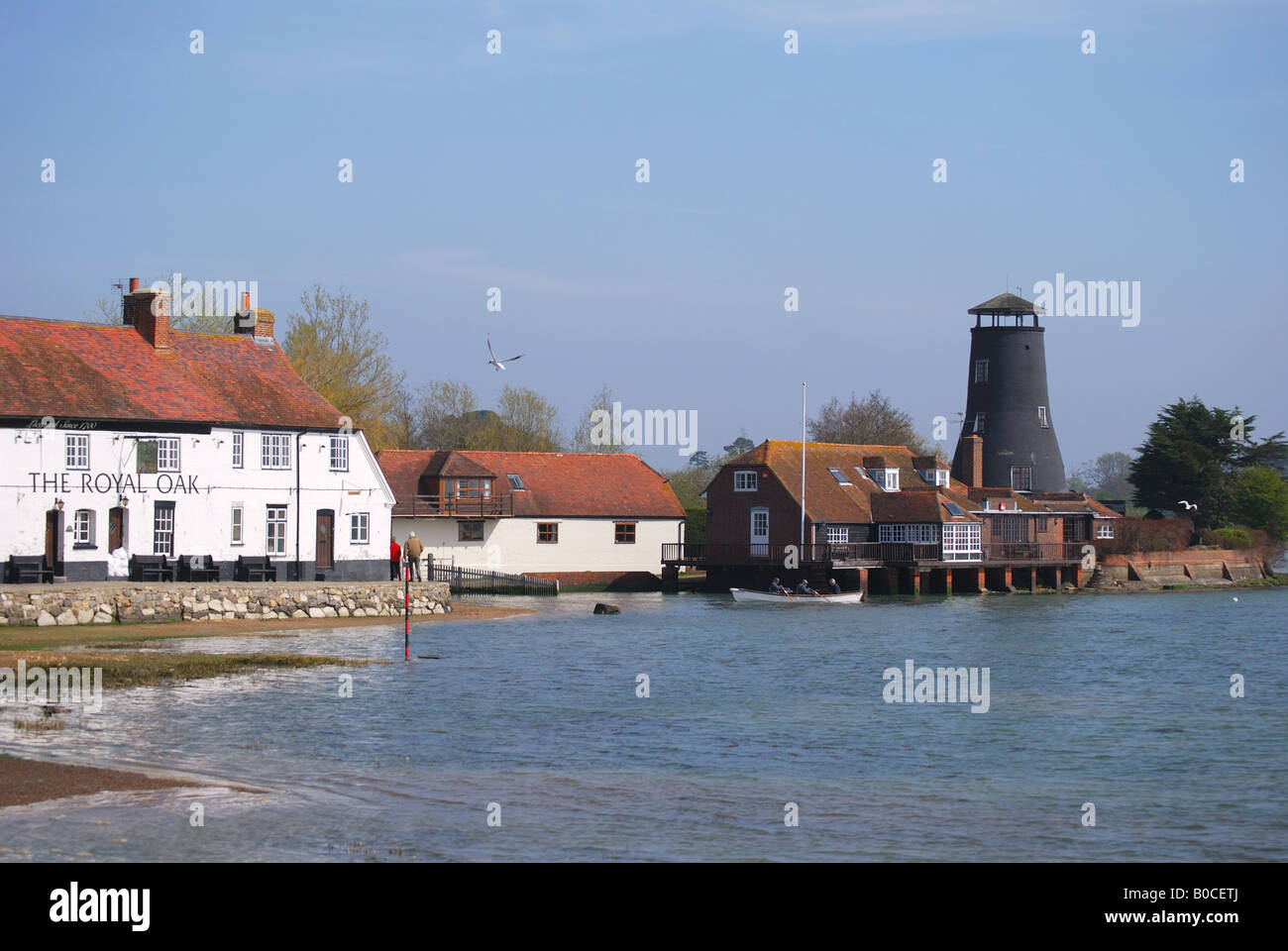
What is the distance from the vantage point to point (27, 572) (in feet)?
139

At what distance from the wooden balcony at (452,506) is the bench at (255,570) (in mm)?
18463

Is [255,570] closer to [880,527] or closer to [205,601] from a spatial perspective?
[205,601]

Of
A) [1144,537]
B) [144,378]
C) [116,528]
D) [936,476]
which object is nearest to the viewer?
[116,528]

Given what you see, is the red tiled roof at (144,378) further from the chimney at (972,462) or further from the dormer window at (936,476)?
the chimney at (972,462)

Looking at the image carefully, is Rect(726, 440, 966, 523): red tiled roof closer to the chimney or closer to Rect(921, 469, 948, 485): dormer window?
Rect(921, 469, 948, 485): dormer window

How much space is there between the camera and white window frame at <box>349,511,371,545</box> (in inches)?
2035

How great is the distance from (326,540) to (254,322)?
8.78 metres

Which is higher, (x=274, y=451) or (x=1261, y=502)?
(x=274, y=451)

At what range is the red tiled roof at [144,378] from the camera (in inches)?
1747

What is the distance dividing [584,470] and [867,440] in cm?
4116

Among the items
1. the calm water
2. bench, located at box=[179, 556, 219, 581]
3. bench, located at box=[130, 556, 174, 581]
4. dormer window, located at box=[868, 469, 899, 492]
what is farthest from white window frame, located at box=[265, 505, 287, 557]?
dormer window, located at box=[868, 469, 899, 492]

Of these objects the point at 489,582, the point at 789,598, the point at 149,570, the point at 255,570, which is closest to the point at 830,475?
the point at 789,598

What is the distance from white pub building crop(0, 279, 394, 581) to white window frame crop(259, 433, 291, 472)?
5 centimetres
